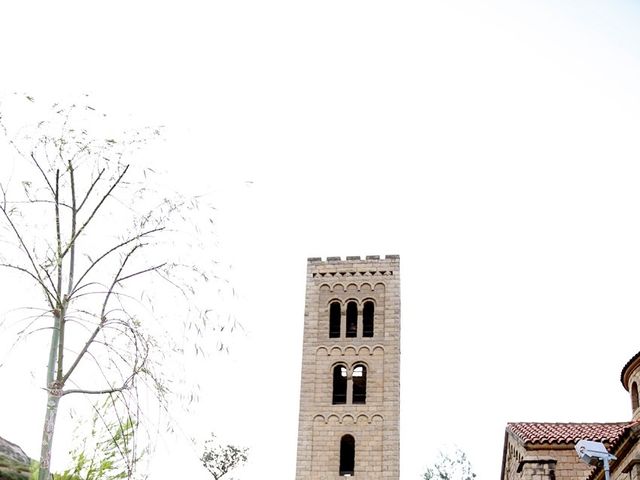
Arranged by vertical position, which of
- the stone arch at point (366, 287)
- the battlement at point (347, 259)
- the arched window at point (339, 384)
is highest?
the battlement at point (347, 259)

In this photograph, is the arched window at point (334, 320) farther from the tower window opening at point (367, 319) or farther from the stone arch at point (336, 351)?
the tower window opening at point (367, 319)

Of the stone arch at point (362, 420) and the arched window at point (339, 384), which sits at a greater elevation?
the arched window at point (339, 384)

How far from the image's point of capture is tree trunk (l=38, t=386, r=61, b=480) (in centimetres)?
921

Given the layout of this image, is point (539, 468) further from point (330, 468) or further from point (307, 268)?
point (307, 268)

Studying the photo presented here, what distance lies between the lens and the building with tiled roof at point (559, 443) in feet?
72.2

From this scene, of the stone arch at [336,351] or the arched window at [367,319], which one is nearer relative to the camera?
the stone arch at [336,351]

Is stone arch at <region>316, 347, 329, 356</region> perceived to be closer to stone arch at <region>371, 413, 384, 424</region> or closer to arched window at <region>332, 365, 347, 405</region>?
arched window at <region>332, 365, 347, 405</region>

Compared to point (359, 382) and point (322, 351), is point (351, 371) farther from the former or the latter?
point (322, 351)

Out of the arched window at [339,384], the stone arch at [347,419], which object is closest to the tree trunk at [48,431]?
the stone arch at [347,419]

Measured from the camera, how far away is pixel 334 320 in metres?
44.5

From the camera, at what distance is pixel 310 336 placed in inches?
1714

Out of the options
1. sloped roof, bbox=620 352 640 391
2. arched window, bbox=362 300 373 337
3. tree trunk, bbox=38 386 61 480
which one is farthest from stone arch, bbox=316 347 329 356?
tree trunk, bbox=38 386 61 480

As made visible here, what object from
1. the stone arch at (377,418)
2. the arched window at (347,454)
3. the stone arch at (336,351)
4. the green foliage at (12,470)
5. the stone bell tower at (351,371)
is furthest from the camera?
the stone arch at (336,351)

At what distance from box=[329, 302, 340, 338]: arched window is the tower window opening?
134 centimetres
